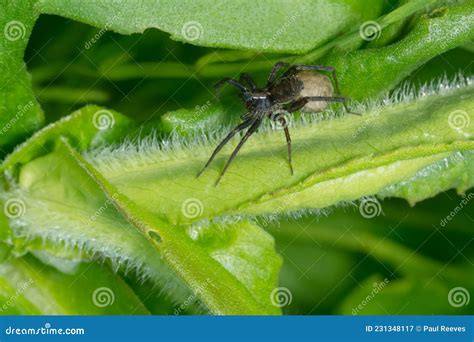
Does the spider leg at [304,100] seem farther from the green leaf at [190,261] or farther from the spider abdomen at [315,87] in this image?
the green leaf at [190,261]

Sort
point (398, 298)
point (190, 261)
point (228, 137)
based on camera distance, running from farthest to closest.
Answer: point (398, 298)
point (228, 137)
point (190, 261)

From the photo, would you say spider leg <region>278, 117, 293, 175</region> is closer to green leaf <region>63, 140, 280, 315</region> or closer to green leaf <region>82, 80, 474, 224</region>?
green leaf <region>82, 80, 474, 224</region>

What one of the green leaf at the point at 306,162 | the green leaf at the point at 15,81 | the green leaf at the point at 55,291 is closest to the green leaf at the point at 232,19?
the green leaf at the point at 15,81

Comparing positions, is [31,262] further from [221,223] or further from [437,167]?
[437,167]

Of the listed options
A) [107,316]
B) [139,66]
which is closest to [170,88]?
[139,66]

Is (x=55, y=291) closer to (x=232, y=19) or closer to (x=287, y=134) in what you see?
(x=287, y=134)

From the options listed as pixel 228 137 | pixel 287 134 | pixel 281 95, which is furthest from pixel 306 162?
pixel 281 95

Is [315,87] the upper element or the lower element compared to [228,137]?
upper
